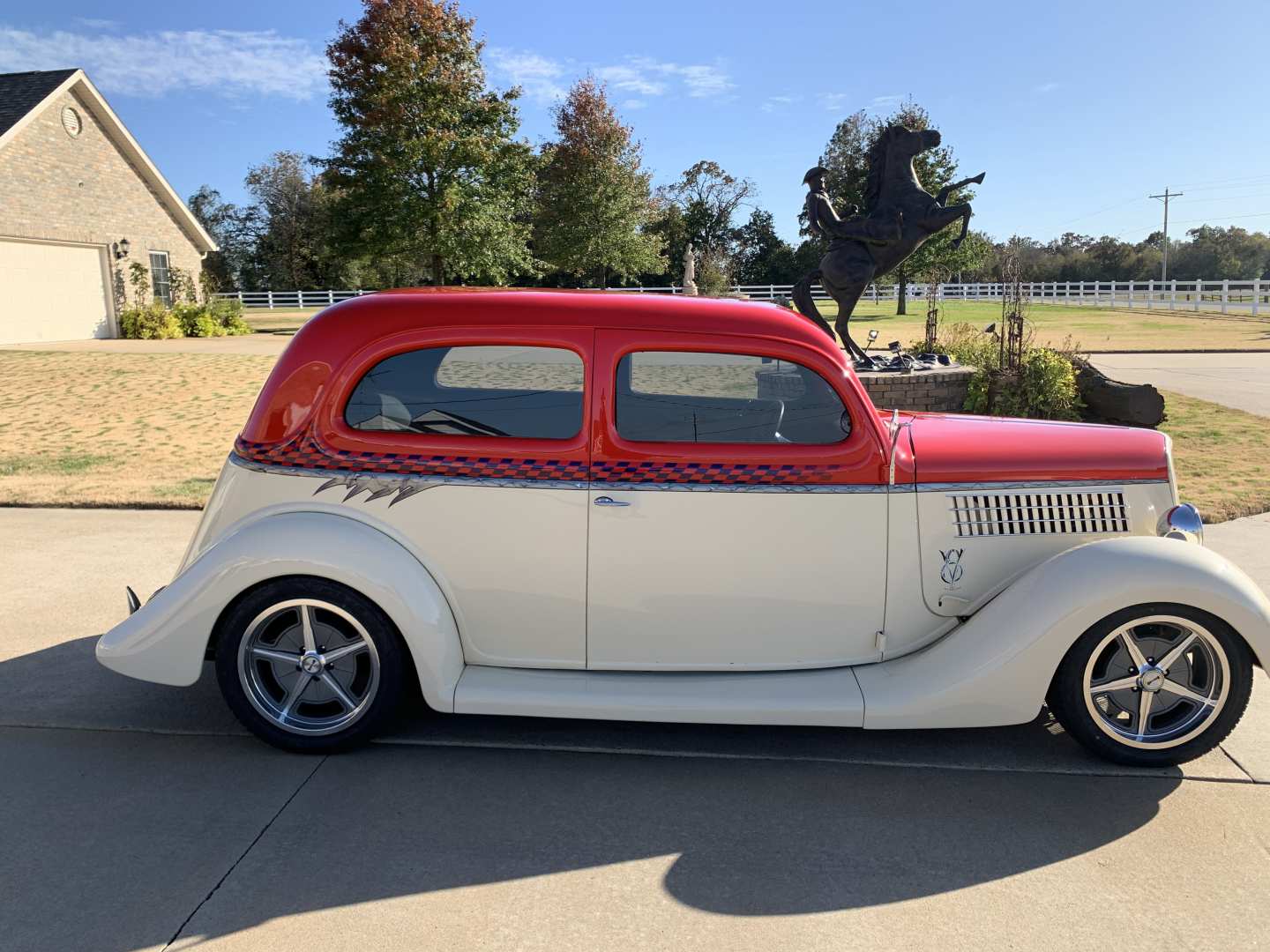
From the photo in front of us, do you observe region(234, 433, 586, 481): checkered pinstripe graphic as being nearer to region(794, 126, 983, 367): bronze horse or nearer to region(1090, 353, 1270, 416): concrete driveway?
region(794, 126, 983, 367): bronze horse

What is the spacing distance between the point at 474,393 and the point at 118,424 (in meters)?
9.69

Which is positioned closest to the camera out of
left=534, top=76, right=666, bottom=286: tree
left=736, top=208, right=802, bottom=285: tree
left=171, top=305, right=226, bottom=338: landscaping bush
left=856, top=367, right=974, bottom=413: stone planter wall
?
left=856, top=367, right=974, bottom=413: stone planter wall

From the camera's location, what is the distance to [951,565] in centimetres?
349

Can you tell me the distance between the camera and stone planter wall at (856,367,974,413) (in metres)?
9.38

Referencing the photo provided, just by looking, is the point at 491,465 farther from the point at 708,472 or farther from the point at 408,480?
the point at 708,472

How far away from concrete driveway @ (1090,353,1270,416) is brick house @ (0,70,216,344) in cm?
2319

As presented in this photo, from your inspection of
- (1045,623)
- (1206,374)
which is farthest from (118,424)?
(1206,374)

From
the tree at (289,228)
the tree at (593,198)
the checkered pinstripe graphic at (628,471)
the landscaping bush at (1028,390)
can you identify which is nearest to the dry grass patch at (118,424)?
the checkered pinstripe graphic at (628,471)

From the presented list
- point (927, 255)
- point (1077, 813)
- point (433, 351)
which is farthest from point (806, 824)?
point (927, 255)

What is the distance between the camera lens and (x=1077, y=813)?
3123 millimetres

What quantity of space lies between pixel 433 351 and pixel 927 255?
35.9 meters

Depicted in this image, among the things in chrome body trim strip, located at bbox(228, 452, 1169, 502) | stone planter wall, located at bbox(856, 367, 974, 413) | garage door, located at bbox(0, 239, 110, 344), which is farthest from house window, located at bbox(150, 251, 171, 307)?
chrome body trim strip, located at bbox(228, 452, 1169, 502)

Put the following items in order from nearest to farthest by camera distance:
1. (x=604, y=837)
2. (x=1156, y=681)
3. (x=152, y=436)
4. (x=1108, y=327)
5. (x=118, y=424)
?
(x=604, y=837) → (x=1156, y=681) → (x=152, y=436) → (x=118, y=424) → (x=1108, y=327)

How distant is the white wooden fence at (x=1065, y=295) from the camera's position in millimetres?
38500
